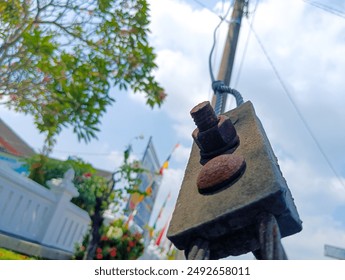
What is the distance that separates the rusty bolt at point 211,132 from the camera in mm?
1291

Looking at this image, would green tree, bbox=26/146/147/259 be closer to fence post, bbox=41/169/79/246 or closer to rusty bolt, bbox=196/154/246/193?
fence post, bbox=41/169/79/246

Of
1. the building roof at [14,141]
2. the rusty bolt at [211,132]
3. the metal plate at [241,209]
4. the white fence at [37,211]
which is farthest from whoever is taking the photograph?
the building roof at [14,141]

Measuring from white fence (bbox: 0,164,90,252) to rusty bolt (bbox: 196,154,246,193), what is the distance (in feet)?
10.9

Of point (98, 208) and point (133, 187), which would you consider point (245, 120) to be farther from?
point (133, 187)

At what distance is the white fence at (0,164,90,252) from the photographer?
13.1ft

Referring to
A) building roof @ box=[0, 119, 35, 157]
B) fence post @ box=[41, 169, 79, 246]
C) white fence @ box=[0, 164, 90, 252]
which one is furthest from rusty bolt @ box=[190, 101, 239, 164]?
building roof @ box=[0, 119, 35, 157]

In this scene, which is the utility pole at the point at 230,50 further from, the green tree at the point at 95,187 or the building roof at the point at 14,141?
the building roof at the point at 14,141

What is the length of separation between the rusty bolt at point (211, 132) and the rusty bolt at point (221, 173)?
10 cm

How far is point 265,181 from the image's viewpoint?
1.08 meters

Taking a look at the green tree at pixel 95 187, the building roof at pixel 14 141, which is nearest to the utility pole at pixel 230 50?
the green tree at pixel 95 187

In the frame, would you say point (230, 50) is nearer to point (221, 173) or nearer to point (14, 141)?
point (221, 173)

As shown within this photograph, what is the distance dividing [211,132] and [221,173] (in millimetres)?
202

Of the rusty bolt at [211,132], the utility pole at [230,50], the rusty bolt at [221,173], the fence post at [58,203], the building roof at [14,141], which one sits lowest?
the rusty bolt at [221,173]

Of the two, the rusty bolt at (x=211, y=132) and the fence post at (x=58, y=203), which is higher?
the fence post at (x=58, y=203)
